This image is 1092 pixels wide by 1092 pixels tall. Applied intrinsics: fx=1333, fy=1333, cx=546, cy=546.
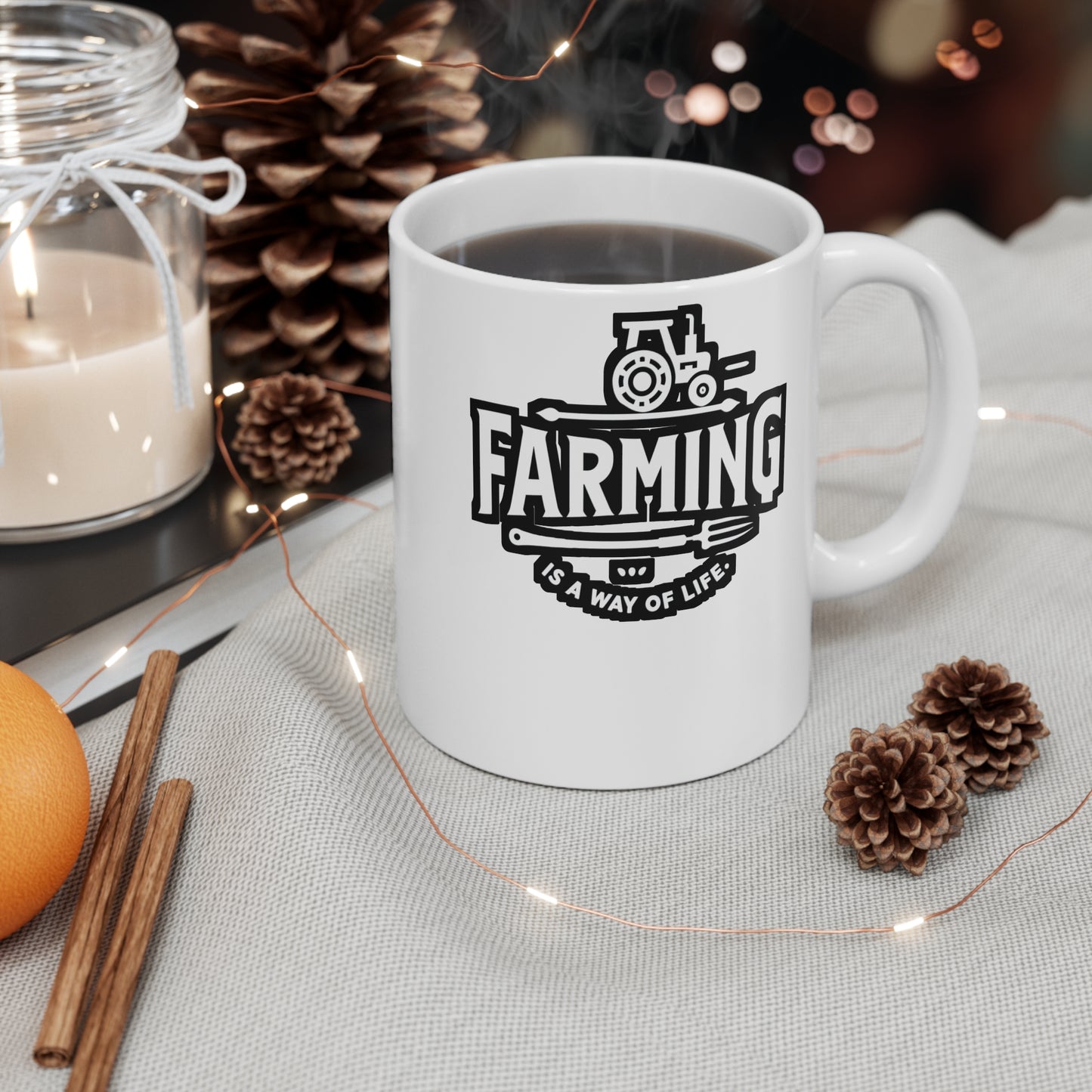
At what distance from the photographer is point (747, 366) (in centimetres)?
49

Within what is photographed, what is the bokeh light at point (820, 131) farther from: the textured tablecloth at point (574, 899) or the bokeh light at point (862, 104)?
the textured tablecloth at point (574, 899)

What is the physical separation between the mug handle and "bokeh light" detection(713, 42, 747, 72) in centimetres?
59

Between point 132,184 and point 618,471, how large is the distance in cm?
38

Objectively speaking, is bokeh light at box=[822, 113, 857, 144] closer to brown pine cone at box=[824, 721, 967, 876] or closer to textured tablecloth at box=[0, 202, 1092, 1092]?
Answer: textured tablecloth at box=[0, 202, 1092, 1092]

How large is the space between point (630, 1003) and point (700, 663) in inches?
5.3

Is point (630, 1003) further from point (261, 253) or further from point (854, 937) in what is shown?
point (261, 253)

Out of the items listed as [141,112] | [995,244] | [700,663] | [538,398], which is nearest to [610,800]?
[700,663]

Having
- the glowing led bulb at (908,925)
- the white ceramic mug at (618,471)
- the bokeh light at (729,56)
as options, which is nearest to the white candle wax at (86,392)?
the white ceramic mug at (618,471)

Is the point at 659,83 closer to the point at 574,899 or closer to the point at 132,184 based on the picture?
the point at 132,184

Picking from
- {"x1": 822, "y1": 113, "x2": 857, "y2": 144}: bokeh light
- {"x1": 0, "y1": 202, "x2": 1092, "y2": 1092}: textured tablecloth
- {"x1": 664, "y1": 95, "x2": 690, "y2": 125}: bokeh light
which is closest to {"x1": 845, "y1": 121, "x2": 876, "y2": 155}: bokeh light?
{"x1": 822, "y1": 113, "x2": 857, "y2": 144}: bokeh light

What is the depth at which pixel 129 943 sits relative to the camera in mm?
457

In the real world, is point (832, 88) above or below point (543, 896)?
above

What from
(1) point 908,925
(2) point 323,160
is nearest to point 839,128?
(2) point 323,160

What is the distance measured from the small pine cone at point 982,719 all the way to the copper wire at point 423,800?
0.03 m
